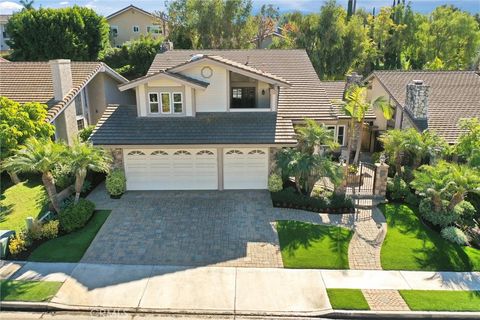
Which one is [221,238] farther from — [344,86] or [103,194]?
[344,86]

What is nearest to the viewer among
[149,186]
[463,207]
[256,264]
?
[256,264]

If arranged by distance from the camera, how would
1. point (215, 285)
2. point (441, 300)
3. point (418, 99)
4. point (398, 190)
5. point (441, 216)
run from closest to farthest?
point (441, 300) < point (215, 285) < point (441, 216) < point (398, 190) < point (418, 99)

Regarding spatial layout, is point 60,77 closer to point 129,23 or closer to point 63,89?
point 63,89

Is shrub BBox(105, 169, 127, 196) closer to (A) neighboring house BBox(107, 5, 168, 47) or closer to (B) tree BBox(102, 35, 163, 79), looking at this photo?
(B) tree BBox(102, 35, 163, 79)

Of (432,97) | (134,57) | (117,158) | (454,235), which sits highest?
(134,57)

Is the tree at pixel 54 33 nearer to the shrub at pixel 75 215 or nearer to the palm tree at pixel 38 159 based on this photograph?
the palm tree at pixel 38 159

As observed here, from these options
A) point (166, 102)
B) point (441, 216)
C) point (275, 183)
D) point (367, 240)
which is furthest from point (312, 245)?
point (166, 102)

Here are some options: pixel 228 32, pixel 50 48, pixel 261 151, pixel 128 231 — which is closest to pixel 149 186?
pixel 128 231
